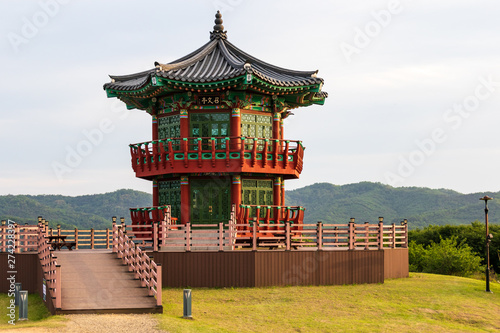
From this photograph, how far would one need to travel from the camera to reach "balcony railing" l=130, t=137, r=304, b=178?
1174 inches

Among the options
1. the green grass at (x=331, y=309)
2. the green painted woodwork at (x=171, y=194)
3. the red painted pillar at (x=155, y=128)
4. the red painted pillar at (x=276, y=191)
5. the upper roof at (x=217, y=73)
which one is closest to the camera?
the green grass at (x=331, y=309)

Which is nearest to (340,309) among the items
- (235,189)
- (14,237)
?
(235,189)

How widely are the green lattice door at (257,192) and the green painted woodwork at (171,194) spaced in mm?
3269

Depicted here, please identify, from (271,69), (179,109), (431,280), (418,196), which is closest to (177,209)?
(179,109)

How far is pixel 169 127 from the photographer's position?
106 ft

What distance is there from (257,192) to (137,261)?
10.2 metres

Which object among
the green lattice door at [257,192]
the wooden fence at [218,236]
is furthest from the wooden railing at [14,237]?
the green lattice door at [257,192]

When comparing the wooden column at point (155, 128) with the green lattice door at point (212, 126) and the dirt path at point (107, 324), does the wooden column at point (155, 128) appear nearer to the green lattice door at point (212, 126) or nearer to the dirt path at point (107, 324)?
the green lattice door at point (212, 126)

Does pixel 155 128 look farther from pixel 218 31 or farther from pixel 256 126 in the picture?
pixel 218 31

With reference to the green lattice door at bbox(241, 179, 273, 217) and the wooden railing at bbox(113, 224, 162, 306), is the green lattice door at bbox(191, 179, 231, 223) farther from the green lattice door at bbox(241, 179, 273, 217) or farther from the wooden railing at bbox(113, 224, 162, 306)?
the wooden railing at bbox(113, 224, 162, 306)

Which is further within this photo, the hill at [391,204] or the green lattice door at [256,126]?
the hill at [391,204]

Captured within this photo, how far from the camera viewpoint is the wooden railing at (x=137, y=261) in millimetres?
20953

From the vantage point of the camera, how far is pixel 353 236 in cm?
2728

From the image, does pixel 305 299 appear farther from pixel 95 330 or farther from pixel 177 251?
pixel 95 330
